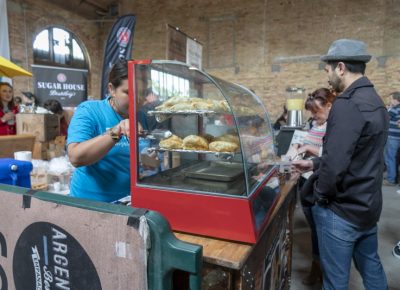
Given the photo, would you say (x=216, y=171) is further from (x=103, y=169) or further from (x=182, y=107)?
(x=103, y=169)

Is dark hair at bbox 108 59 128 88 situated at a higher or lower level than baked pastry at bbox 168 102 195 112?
higher

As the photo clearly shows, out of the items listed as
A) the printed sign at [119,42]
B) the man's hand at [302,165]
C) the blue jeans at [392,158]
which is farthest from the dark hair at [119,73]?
the blue jeans at [392,158]

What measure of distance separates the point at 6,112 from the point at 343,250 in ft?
13.6

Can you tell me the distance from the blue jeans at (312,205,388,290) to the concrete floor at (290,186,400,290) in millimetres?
872

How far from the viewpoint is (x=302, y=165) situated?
74.0 inches

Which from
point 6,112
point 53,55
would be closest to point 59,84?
point 6,112

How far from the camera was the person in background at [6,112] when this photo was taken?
3.67 m

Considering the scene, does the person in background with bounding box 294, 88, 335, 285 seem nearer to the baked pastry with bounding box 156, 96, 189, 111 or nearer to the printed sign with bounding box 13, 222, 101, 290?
the baked pastry with bounding box 156, 96, 189, 111

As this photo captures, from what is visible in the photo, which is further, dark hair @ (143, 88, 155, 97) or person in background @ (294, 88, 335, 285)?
person in background @ (294, 88, 335, 285)

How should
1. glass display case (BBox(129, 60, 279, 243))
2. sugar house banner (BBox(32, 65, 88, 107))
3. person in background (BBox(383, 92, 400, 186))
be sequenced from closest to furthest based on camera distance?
glass display case (BBox(129, 60, 279, 243)) < person in background (BBox(383, 92, 400, 186)) < sugar house banner (BBox(32, 65, 88, 107))

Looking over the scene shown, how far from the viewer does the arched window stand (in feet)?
28.0

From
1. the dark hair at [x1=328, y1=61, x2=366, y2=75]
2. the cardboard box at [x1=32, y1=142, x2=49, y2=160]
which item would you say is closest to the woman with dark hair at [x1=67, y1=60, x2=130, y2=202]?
the dark hair at [x1=328, y1=61, x2=366, y2=75]

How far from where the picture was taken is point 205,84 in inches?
57.9

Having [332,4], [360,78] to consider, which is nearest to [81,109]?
[360,78]
